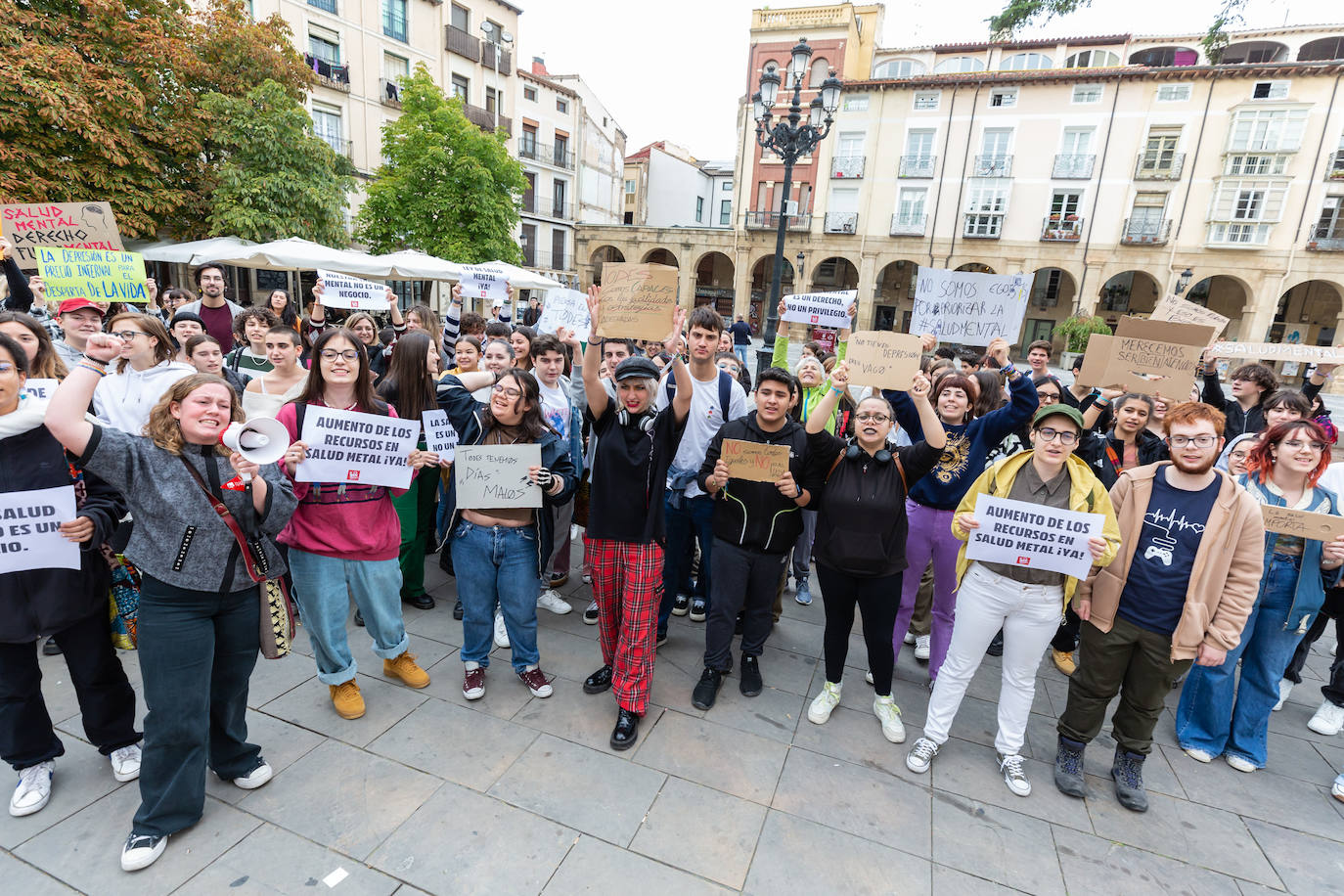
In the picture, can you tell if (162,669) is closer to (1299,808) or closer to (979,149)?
(1299,808)

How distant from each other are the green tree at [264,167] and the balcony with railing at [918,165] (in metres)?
27.0

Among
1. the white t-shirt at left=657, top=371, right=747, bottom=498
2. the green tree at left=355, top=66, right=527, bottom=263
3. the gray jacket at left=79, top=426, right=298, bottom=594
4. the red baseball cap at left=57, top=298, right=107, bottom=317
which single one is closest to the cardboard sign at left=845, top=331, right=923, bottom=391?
the white t-shirt at left=657, top=371, right=747, bottom=498

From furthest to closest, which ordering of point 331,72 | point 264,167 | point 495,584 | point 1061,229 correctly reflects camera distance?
point 1061,229 < point 331,72 < point 264,167 < point 495,584

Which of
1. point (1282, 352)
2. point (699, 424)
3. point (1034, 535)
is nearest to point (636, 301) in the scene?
point (699, 424)

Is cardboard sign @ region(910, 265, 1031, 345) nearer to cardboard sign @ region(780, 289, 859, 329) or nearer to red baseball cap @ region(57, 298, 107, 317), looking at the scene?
cardboard sign @ region(780, 289, 859, 329)

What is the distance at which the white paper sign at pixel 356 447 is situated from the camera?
3178 millimetres

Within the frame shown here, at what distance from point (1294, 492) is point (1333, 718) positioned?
1794 mm

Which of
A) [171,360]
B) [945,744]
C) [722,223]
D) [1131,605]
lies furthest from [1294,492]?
[722,223]

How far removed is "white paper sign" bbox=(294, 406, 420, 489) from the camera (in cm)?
318

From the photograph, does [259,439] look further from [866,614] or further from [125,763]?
[866,614]

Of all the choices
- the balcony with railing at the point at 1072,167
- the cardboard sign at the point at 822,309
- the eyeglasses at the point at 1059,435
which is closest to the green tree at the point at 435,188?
the cardboard sign at the point at 822,309

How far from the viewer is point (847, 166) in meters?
33.0

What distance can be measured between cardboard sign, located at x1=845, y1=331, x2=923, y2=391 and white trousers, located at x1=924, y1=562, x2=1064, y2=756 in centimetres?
114

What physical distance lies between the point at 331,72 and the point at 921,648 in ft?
96.3
